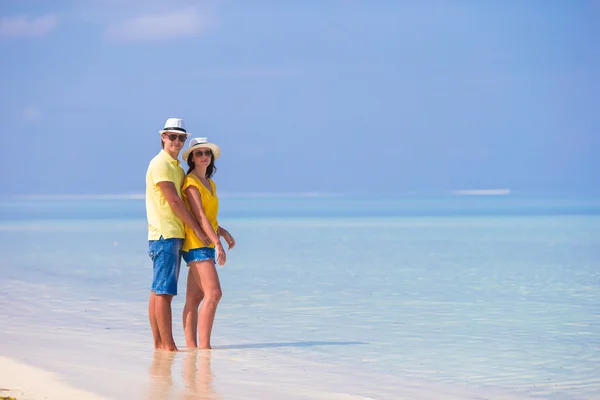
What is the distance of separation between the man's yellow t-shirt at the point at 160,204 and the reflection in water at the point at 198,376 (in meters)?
0.84

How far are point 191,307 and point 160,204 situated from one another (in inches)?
35.1

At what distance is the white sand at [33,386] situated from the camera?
16.8ft

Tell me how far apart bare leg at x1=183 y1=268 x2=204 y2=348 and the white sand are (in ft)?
4.62

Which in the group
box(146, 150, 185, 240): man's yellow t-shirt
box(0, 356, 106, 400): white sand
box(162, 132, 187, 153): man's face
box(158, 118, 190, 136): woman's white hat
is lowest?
box(0, 356, 106, 400): white sand

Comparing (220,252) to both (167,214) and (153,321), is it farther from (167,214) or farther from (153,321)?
(153,321)

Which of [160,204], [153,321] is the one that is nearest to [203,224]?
[160,204]

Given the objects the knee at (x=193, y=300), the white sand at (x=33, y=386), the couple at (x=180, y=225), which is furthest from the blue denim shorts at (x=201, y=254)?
the white sand at (x=33, y=386)

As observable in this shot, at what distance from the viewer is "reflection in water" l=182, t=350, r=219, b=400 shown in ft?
18.1

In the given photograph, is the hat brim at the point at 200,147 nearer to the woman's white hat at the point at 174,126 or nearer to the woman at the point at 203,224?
the woman at the point at 203,224

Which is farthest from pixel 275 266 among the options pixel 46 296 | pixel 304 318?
pixel 304 318

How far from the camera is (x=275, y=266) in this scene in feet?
50.8

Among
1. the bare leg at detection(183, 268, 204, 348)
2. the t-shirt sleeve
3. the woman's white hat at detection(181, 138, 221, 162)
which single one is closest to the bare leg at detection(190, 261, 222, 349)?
the bare leg at detection(183, 268, 204, 348)

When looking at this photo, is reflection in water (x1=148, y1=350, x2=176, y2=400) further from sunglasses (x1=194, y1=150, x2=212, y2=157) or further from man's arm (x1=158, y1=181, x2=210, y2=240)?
sunglasses (x1=194, y1=150, x2=212, y2=157)

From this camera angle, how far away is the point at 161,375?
6086 millimetres
